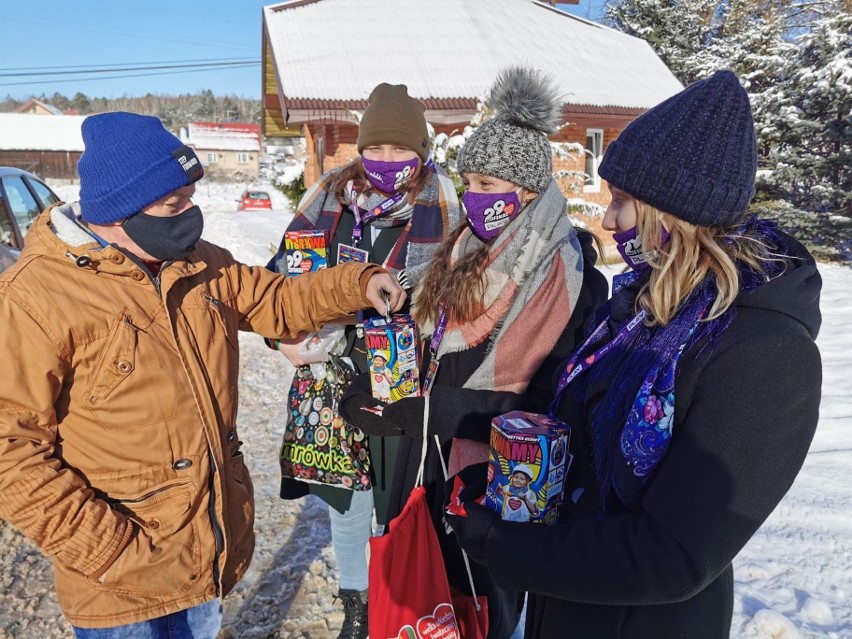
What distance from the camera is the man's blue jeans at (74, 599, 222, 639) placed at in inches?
66.9

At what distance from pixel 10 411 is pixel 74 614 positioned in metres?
0.62

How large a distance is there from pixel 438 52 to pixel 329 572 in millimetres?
10980

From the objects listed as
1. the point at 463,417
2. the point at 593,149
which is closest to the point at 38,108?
the point at 593,149

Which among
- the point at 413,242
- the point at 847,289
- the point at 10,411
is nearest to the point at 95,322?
the point at 10,411

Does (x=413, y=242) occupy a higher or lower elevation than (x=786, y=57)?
lower

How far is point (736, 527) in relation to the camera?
1071 millimetres

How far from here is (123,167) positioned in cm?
168

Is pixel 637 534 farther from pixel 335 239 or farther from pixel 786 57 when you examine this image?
pixel 786 57

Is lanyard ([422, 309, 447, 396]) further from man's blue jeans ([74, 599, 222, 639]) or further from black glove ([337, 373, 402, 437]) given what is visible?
man's blue jeans ([74, 599, 222, 639])

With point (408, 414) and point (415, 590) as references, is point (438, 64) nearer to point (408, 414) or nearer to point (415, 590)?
point (408, 414)

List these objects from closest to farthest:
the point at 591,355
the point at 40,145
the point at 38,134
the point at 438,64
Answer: the point at 591,355 → the point at 438,64 → the point at 40,145 → the point at 38,134

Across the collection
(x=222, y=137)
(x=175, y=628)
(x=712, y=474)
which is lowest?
(x=222, y=137)

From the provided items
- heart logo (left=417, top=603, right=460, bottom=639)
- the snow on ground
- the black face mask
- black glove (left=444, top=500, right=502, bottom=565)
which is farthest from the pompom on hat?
the snow on ground

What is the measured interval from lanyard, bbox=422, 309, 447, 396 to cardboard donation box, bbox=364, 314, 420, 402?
0.17 ft
